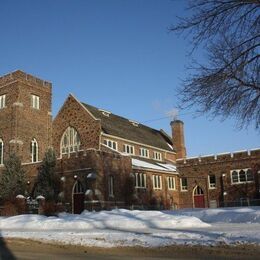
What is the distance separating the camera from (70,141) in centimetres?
4697

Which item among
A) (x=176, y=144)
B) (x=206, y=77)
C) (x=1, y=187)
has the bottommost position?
(x=1, y=187)

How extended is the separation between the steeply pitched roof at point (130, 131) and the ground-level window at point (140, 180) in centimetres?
592

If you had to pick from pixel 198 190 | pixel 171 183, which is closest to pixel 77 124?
pixel 171 183

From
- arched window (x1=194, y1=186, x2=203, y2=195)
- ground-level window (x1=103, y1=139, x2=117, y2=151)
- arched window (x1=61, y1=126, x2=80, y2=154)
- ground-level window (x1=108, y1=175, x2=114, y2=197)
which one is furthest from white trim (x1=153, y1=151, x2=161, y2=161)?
ground-level window (x1=108, y1=175, x2=114, y2=197)

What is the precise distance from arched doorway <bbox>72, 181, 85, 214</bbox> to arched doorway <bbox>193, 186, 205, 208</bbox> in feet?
62.7

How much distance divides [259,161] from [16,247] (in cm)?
3756

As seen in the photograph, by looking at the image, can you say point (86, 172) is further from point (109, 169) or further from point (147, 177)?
point (147, 177)

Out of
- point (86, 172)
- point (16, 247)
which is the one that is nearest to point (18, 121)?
point (86, 172)

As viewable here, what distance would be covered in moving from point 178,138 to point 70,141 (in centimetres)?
2067

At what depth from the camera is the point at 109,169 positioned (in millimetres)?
38125

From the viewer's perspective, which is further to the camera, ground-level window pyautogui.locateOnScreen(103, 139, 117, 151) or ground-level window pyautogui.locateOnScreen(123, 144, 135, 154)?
ground-level window pyautogui.locateOnScreen(123, 144, 135, 154)

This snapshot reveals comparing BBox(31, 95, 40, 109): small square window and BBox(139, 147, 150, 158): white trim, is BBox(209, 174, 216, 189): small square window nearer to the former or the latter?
BBox(139, 147, 150, 158): white trim

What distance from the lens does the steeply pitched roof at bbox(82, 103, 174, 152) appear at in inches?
1908

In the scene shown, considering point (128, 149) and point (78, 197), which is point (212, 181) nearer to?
point (128, 149)
